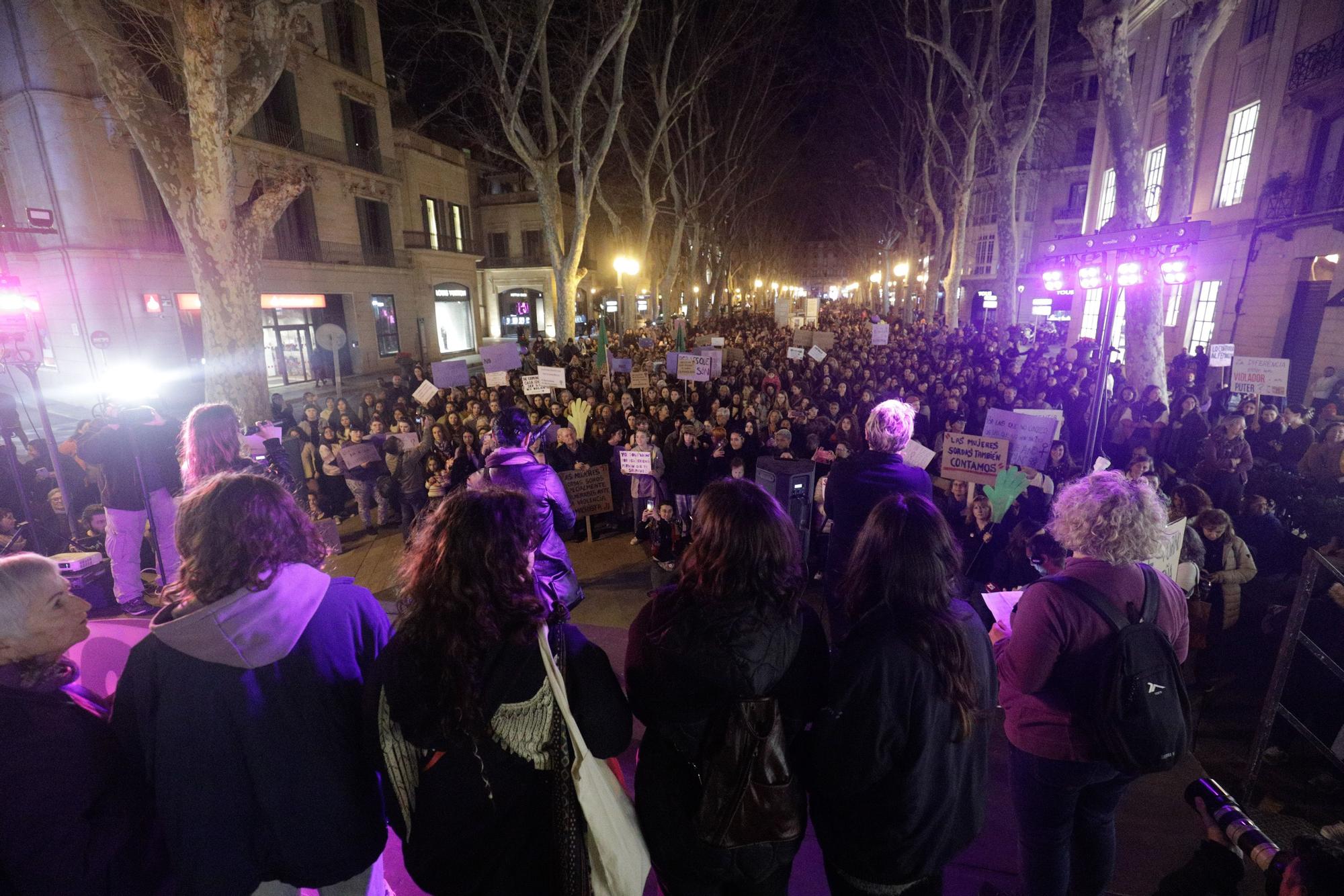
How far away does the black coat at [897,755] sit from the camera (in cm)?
175

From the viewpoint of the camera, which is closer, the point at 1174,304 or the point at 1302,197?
the point at 1302,197

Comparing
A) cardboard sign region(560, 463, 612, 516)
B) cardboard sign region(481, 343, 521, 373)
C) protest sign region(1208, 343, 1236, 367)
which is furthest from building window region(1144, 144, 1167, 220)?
cardboard sign region(560, 463, 612, 516)

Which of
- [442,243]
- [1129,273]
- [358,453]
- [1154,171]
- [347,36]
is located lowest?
[358,453]

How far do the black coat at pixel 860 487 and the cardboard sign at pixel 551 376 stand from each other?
7237mm

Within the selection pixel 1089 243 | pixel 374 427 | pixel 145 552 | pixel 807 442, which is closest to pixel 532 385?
pixel 374 427

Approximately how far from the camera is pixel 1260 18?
15.2 meters

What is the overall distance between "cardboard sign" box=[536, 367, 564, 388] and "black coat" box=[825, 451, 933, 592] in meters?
7.24

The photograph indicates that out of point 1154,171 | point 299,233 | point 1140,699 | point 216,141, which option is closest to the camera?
point 1140,699

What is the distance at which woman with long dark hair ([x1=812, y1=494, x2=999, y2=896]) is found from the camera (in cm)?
175

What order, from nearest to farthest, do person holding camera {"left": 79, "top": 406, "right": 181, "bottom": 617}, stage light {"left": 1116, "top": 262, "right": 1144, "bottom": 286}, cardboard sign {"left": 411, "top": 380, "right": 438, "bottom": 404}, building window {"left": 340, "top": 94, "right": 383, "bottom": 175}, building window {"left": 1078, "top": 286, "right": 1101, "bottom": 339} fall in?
person holding camera {"left": 79, "top": 406, "right": 181, "bottom": 617} < stage light {"left": 1116, "top": 262, "right": 1144, "bottom": 286} < cardboard sign {"left": 411, "top": 380, "right": 438, "bottom": 404} < building window {"left": 1078, "top": 286, "right": 1101, "bottom": 339} < building window {"left": 340, "top": 94, "right": 383, "bottom": 175}

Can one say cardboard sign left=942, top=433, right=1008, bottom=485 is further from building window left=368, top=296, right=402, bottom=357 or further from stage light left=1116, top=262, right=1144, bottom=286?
building window left=368, top=296, right=402, bottom=357

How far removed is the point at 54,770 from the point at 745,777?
1718mm

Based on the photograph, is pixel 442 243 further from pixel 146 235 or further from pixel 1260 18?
pixel 1260 18

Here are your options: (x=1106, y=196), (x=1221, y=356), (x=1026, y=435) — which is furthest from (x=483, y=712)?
(x=1106, y=196)
